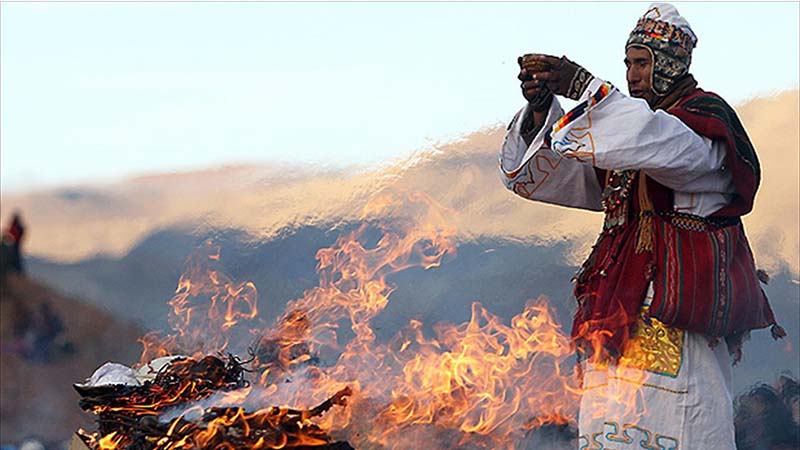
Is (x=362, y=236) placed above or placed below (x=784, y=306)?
above

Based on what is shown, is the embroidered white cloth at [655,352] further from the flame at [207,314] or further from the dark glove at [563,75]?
the flame at [207,314]

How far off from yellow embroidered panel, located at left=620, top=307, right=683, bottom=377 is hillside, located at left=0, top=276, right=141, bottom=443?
6802 mm

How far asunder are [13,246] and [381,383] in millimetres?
9022

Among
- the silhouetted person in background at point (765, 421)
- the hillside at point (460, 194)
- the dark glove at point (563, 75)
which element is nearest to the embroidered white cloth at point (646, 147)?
the dark glove at point (563, 75)

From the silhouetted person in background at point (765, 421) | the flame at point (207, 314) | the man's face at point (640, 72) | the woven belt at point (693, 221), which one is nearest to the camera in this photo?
the woven belt at point (693, 221)

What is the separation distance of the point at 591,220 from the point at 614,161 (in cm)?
416

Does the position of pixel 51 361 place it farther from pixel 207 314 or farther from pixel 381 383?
pixel 381 383

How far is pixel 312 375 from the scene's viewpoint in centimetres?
463

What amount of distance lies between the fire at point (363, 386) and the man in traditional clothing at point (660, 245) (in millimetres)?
254

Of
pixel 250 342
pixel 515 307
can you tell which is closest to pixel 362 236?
pixel 250 342

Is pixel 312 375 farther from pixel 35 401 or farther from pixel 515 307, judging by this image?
pixel 35 401

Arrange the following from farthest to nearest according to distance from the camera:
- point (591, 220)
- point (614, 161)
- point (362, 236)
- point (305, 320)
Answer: point (591, 220)
point (362, 236)
point (305, 320)
point (614, 161)

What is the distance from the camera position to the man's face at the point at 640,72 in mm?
4543

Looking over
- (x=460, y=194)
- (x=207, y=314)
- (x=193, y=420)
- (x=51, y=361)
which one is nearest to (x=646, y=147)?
(x=193, y=420)
